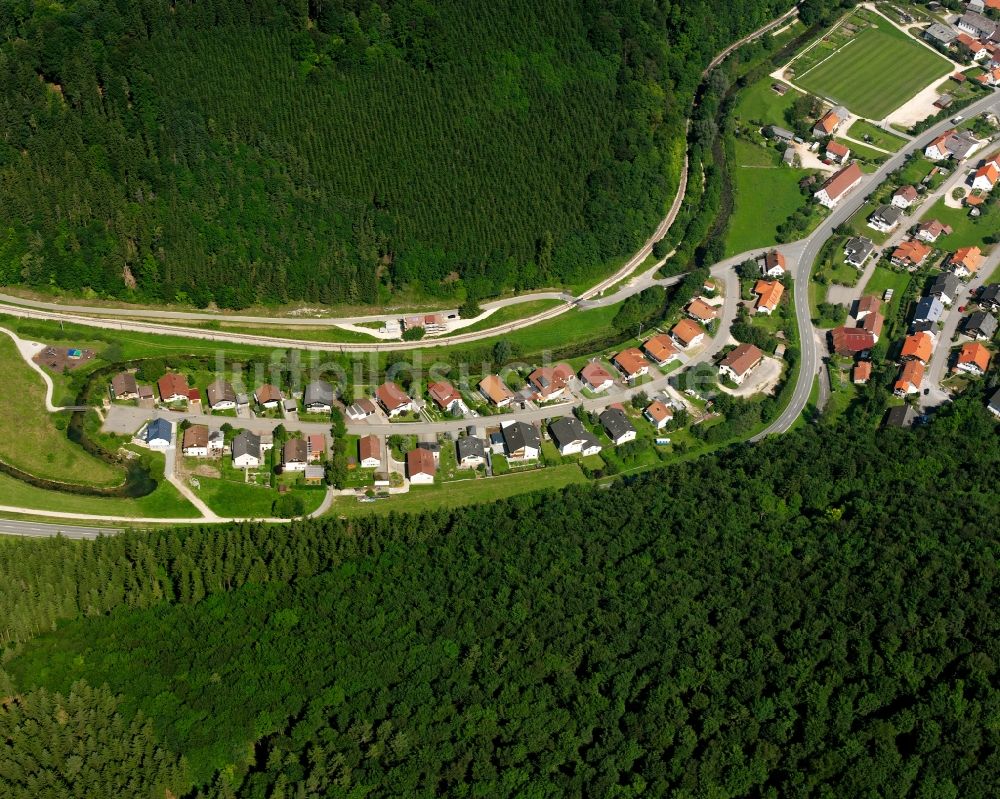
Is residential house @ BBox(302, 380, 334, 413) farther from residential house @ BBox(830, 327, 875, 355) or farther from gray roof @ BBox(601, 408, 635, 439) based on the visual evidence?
residential house @ BBox(830, 327, 875, 355)

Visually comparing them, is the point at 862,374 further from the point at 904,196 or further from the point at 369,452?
the point at 369,452

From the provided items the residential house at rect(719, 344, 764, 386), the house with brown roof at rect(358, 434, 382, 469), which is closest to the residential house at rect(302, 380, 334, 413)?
the house with brown roof at rect(358, 434, 382, 469)

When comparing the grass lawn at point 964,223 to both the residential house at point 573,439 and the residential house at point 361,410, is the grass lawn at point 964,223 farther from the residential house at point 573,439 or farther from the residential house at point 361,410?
the residential house at point 361,410

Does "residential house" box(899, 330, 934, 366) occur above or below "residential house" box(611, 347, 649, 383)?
above

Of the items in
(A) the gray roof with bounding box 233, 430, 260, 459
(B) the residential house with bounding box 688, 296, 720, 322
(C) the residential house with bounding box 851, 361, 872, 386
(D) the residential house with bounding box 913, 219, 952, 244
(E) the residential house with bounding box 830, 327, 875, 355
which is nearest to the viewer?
(A) the gray roof with bounding box 233, 430, 260, 459

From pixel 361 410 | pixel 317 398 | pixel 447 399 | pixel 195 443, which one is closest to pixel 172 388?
pixel 195 443

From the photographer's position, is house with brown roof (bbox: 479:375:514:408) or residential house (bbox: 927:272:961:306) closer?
A: house with brown roof (bbox: 479:375:514:408)
